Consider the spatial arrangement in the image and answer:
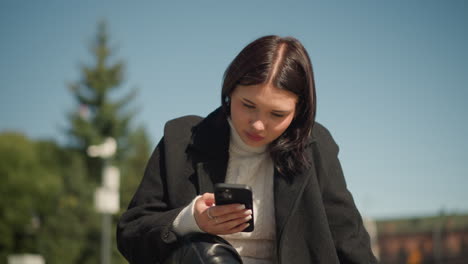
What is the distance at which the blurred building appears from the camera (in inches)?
2381

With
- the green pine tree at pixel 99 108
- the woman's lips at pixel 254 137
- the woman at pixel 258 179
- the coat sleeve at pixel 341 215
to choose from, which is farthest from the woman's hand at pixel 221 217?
the green pine tree at pixel 99 108

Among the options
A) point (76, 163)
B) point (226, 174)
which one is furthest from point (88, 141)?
point (226, 174)

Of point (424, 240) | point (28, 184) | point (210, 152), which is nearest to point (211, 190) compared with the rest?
point (210, 152)

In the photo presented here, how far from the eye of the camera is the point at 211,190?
2814mm

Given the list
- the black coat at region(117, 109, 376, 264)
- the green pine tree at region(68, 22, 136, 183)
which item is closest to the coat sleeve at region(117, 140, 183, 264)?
the black coat at region(117, 109, 376, 264)

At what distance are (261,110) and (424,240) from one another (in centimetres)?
6532

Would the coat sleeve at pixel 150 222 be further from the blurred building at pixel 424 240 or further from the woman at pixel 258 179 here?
the blurred building at pixel 424 240

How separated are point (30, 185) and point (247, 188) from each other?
48.8 meters

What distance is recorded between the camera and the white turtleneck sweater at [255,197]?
2.77 metres

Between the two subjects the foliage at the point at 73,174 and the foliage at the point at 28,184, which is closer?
the foliage at the point at 73,174

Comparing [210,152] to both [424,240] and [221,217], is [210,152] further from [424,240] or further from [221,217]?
[424,240]

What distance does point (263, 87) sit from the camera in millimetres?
→ 2578

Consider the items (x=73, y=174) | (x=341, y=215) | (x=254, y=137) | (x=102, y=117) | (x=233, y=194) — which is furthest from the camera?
(x=102, y=117)

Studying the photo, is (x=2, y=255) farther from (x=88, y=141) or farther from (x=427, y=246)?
(x=427, y=246)
